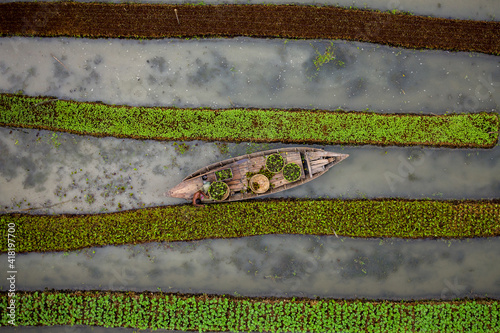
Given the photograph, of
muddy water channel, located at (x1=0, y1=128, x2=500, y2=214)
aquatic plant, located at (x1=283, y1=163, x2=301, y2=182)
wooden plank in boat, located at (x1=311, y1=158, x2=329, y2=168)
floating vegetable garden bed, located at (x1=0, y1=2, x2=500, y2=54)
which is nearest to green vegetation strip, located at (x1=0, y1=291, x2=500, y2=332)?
muddy water channel, located at (x1=0, y1=128, x2=500, y2=214)

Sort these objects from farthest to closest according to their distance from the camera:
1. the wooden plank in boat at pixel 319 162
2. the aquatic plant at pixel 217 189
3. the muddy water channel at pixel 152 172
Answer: the muddy water channel at pixel 152 172 → the wooden plank in boat at pixel 319 162 → the aquatic plant at pixel 217 189

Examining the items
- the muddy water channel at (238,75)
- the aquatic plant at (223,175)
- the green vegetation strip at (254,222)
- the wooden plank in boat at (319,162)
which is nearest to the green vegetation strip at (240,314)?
the green vegetation strip at (254,222)

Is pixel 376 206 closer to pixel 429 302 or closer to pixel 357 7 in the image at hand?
pixel 429 302

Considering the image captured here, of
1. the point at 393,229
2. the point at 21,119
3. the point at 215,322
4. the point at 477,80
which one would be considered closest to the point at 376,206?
the point at 393,229

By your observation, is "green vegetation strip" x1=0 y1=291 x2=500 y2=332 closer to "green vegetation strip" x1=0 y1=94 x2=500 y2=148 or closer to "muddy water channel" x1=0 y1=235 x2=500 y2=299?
"muddy water channel" x1=0 y1=235 x2=500 y2=299

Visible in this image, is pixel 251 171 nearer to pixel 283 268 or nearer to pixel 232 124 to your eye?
pixel 232 124

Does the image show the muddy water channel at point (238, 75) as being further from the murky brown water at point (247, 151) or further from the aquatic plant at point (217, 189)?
the aquatic plant at point (217, 189)

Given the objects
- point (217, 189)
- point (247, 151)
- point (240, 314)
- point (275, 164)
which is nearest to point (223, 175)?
point (217, 189)
